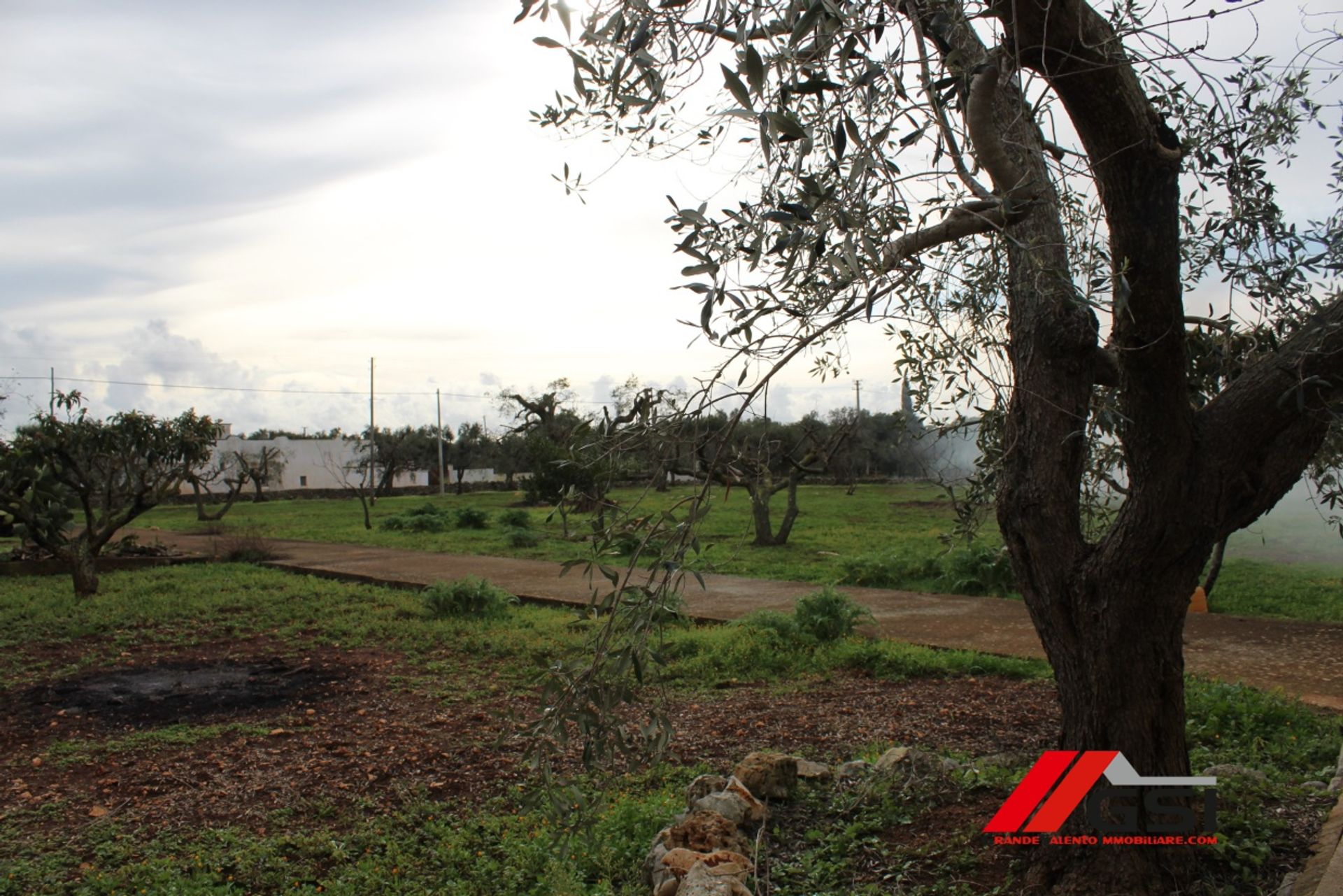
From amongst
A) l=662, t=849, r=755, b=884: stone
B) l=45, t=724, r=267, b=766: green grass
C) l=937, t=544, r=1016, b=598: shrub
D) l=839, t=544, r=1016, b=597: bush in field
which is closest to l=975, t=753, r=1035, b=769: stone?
l=662, t=849, r=755, b=884: stone

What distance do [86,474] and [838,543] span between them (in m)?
10.6

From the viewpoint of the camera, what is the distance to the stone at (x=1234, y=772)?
3959mm

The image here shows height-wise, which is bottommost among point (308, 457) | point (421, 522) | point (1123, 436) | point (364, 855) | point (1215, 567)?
point (364, 855)

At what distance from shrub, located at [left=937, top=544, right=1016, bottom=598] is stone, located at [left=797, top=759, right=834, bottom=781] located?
19.0 feet

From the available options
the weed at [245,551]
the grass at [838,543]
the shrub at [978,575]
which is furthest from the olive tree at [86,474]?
the shrub at [978,575]

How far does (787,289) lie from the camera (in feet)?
7.04

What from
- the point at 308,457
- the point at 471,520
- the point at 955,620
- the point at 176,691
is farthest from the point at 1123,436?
the point at 308,457

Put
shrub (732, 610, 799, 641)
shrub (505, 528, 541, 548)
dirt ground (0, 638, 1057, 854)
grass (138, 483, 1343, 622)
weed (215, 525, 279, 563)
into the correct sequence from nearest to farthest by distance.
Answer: dirt ground (0, 638, 1057, 854), shrub (732, 610, 799, 641), grass (138, 483, 1343, 622), weed (215, 525, 279, 563), shrub (505, 528, 541, 548)

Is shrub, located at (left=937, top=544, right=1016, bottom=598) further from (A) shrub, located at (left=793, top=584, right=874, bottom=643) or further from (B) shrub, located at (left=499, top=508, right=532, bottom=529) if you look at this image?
(B) shrub, located at (left=499, top=508, right=532, bottom=529)

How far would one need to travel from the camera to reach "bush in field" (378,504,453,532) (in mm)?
21312

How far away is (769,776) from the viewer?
161 inches

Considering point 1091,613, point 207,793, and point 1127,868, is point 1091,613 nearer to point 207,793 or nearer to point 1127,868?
point 1127,868

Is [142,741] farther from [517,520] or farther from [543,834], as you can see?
[517,520]

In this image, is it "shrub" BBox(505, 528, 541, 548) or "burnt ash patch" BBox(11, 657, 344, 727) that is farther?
"shrub" BBox(505, 528, 541, 548)
